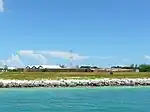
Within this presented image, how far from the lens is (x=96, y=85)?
93.2m

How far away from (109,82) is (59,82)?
37.0 ft

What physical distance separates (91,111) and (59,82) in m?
48.8

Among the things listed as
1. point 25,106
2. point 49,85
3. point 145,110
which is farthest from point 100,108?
point 49,85

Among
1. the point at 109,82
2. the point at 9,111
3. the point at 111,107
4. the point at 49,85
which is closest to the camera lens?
the point at 9,111

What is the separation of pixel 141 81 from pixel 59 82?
2017 cm

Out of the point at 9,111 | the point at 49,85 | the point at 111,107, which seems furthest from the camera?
the point at 49,85

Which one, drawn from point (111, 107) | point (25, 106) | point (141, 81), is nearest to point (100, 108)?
point (111, 107)

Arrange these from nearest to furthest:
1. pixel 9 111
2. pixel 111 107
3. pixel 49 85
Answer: pixel 9 111, pixel 111 107, pixel 49 85

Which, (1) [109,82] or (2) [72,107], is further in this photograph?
(1) [109,82]

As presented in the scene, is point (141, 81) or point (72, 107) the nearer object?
point (72, 107)

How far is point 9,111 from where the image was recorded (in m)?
44.5

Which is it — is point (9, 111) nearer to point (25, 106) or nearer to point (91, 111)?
point (25, 106)

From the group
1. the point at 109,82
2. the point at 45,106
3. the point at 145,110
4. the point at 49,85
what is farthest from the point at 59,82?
the point at 145,110

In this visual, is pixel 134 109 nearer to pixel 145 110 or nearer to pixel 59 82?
pixel 145 110
